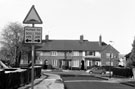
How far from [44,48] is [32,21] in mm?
92598

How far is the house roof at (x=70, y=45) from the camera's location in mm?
100944

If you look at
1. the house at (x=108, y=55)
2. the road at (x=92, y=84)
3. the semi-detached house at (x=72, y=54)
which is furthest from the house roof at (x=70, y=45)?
the road at (x=92, y=84)

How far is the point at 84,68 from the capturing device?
320ft

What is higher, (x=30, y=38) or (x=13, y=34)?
(x=13, y=34)

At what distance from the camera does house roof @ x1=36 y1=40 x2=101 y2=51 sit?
10094 centimetres

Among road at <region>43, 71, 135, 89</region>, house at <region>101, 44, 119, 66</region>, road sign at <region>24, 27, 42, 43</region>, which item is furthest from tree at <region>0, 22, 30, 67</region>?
road sign at <region>24, 27, 42, 43</region>

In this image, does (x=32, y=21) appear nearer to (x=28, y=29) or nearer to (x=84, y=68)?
(x=28, y=29)

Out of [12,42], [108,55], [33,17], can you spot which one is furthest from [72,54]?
[33,17]

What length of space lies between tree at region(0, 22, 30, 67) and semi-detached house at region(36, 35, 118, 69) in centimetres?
1464

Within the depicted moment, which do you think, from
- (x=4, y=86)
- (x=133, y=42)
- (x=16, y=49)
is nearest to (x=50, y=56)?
(x=16, y=49)

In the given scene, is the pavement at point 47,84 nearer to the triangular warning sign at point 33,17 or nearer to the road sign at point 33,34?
the road sign at point 33,34

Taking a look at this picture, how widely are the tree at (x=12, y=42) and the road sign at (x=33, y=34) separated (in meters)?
73.3

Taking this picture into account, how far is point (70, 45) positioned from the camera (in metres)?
103

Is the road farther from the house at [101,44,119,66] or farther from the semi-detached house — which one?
the house at [101,44,119,66]
